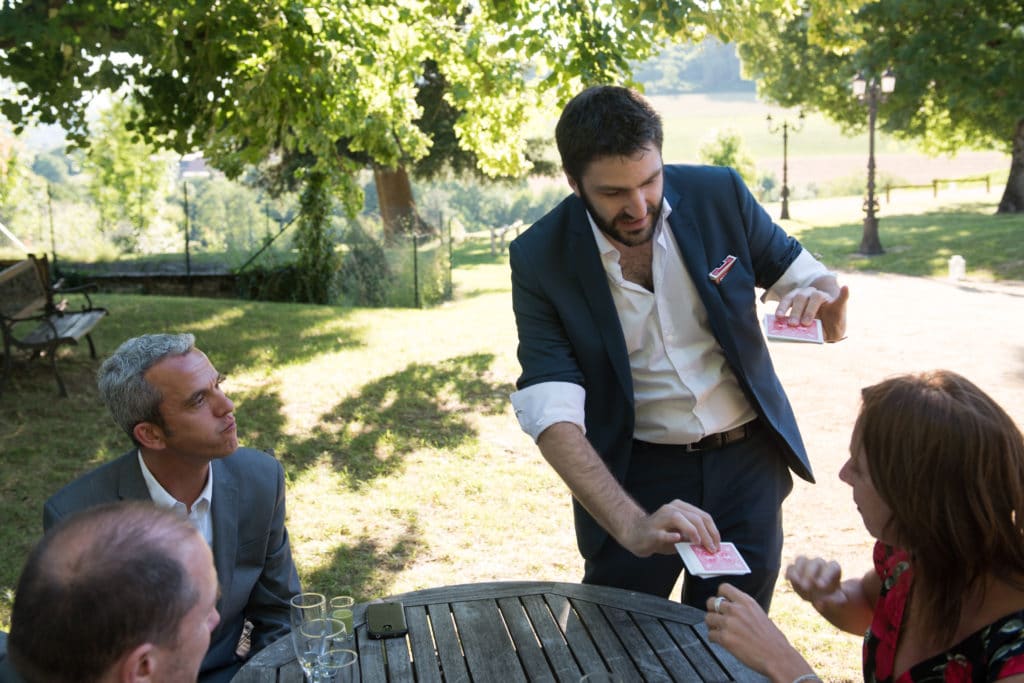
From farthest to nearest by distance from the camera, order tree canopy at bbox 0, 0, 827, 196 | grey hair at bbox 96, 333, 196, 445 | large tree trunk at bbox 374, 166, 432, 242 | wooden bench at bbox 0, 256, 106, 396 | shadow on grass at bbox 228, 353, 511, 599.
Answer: large tree trunk at bbox 374, 166, 432, 242 → wooden bench at bbox 0, 256, 106, 396 → tree canopy at bbox 0, 0, 827, 196 → shadow on grass at bbox 228, 353, 511, 599 → grey hair at bbox 96, 333, 196, 445

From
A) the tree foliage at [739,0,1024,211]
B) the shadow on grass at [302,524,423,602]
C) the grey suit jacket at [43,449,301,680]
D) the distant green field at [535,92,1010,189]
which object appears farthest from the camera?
the distant green field at [535,92,1010,189]

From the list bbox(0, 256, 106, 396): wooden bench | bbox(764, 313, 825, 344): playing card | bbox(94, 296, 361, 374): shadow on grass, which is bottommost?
bbox(94, 296, 361, 374): shadow on grass

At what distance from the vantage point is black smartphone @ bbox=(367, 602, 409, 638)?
271cm

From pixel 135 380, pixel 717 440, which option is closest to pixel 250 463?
pixel 135 380

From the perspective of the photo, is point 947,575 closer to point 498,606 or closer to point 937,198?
point 498,606

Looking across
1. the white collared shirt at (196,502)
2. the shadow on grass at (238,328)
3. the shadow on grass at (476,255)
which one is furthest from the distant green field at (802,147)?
the white collared shirt at (196,502)

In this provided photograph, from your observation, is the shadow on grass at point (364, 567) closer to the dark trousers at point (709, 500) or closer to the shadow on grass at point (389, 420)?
the shadow on grass at point (389, 420)

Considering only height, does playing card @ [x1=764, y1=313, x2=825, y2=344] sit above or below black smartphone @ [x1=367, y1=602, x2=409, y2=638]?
above

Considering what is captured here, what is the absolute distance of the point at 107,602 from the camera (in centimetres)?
163

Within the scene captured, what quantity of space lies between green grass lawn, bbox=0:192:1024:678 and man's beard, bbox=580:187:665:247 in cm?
275

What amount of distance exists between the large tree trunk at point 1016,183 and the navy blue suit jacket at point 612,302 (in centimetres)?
2802

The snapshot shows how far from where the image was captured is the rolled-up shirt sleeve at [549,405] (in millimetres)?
2982

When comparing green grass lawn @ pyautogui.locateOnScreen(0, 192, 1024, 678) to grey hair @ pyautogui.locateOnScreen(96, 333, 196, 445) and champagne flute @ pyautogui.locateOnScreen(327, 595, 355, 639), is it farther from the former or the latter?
champagne flute @ pyautogui.locateOnScreen(327, 595, 355, 639)

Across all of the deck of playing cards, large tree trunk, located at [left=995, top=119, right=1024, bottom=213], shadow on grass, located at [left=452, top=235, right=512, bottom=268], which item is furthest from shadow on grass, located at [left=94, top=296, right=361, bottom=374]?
large tree trunk, located at [left=995, top=119, right=1024, bottom=213]
